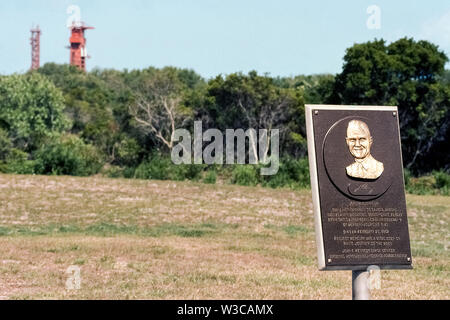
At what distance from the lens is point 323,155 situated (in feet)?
24.9

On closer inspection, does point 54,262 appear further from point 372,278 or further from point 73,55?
point 73,55

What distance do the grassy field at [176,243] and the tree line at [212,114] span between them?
8435 mm

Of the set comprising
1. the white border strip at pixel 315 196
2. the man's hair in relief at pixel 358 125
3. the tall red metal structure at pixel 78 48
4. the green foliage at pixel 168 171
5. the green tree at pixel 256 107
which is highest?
the tall red metal structure at pixel 78 48

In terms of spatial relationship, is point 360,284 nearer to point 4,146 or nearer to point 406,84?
point 406,84

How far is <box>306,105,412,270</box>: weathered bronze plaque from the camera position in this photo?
24.8 ft

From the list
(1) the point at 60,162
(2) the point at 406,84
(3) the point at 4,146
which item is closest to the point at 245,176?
(1) the point at 60,162

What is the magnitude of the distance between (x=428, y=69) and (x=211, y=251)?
34792mm

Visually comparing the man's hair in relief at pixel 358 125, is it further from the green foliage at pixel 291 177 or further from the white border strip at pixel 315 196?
the green foliage at pixel 291 177

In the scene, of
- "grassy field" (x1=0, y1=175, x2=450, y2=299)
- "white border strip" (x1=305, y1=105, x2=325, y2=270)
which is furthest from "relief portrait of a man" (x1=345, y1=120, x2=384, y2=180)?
"grassy field" (x1=0, y1=175, x2=450, y2=299)

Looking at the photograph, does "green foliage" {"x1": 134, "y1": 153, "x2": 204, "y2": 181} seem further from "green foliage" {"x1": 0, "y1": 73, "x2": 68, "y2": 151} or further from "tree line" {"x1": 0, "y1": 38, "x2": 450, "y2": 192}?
"green foliage" {"x1": 0, "y1": 73, "x2": 68, "y2": 151}

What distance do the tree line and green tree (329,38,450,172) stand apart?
7 centimetres

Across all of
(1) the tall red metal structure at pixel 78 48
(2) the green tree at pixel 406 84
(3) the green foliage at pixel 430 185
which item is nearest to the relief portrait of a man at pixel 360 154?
(3) the green foliage at pixel 430 185

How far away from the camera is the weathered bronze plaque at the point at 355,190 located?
7.55 meters

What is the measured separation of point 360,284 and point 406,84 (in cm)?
3951
